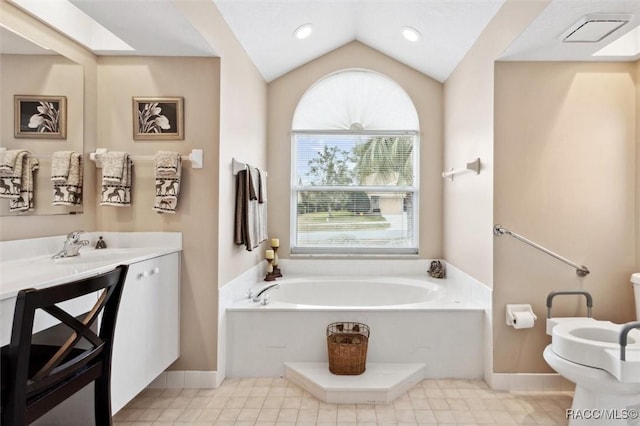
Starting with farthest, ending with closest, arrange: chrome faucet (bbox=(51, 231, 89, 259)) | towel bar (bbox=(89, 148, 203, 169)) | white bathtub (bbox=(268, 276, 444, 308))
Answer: white bathtub (bbox=(268, 276, 444, 308)), towel bar (bbox=(89, 148, 203, 169)), chrome faucet (bbox=(51, 231, 89, 259))

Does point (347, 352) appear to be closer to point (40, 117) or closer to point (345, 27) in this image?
point (40, 117)

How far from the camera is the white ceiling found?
189cm

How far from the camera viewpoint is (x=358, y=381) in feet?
7.75

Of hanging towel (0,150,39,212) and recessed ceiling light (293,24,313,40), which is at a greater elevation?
recessed ceiling light (293,24,313,40)

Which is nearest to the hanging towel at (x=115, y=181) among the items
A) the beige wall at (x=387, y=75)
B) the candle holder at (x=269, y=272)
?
Answer: the candle holder at (x=269, y=272)

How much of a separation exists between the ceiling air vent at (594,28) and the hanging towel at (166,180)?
2326 mm

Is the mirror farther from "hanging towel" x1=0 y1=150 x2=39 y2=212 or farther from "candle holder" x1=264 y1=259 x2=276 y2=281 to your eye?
"candle holder" x1=264 y1=259 x2=276 y2=281

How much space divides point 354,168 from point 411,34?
1.29 m

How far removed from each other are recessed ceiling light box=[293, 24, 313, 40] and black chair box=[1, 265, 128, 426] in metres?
2.35

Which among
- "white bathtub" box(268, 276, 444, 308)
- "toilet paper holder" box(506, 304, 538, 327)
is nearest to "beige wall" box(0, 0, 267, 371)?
"white bathtub" box(268, 276, 444, 308)

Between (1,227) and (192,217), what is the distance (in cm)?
93

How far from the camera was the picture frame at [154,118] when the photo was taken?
7.95 feet

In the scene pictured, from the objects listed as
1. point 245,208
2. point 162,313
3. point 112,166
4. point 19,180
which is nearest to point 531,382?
point 245,208

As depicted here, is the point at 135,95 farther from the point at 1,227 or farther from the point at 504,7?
the point at 504,7
